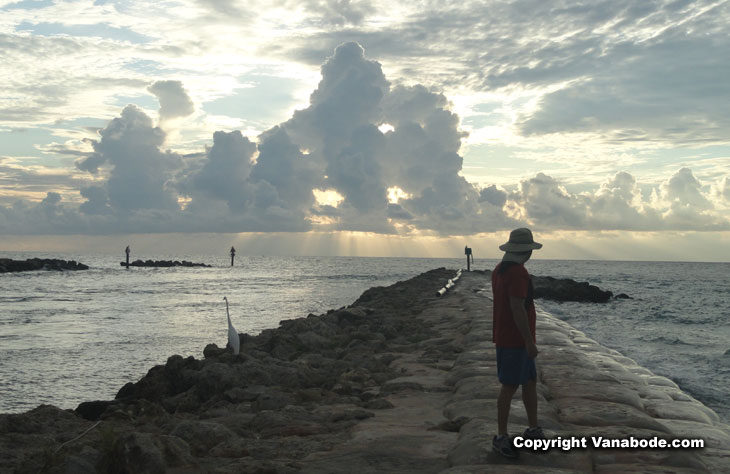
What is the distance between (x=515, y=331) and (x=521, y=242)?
702mm

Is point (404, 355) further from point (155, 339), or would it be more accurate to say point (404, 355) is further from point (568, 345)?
point (155, 339)

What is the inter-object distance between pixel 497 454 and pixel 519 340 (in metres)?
0.86

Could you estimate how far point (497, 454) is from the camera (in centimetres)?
434

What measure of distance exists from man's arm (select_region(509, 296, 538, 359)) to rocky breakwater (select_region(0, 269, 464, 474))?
1.09 meters

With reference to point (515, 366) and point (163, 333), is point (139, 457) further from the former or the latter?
point (163, 333)

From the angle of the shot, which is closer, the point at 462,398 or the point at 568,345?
the point at 462,398

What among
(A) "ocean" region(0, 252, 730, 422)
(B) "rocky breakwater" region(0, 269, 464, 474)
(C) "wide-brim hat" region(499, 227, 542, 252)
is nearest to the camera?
(B) "rocky breakwater" region(0, 269, 464, 474)

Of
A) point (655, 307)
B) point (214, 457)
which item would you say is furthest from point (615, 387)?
point (655, 307)

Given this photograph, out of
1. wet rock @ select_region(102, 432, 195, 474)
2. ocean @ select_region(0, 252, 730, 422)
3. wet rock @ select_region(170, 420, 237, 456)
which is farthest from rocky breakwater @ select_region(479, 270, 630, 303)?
wet rock @ select_region(102, 432, 195, 474)

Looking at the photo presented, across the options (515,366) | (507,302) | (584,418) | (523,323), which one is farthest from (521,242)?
(584,418)

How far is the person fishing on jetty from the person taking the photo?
4.61 m

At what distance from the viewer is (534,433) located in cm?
466

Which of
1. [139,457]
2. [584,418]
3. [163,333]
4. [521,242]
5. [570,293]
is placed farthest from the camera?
[570,293]

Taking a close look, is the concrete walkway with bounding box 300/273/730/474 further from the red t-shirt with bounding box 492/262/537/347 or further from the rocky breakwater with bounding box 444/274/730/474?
the red t-shirt with bounding box 492/262/537/347
